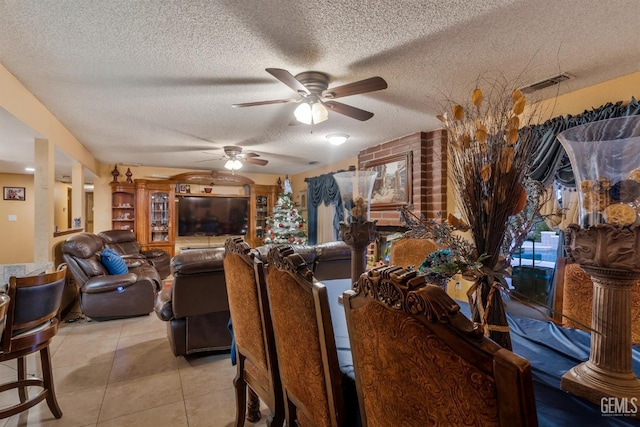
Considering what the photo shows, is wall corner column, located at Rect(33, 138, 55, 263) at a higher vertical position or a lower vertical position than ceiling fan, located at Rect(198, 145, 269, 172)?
lower

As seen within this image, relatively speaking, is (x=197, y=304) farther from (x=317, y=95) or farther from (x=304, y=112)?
(x=317, y=95)

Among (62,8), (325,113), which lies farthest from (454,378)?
(62,8)

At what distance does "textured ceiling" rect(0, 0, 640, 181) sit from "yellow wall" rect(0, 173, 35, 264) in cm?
470

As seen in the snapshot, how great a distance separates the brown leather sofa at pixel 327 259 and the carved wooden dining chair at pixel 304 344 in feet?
4.90

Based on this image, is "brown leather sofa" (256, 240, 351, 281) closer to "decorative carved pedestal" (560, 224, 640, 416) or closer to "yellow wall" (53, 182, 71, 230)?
"decorative carved pedestal" (560, 224, 640, 416)

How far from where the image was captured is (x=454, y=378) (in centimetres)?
54

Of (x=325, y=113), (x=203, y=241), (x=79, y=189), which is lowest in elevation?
(x=203, y=241)

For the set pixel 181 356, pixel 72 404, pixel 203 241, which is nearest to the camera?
pixel 72 404

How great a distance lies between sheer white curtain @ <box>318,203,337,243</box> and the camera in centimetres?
630

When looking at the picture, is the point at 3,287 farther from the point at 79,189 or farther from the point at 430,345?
the point at 79,189

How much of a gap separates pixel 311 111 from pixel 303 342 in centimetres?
176

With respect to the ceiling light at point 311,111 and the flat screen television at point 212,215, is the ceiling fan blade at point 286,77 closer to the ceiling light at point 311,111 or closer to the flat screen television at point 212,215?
the ceiling light at point 311,111

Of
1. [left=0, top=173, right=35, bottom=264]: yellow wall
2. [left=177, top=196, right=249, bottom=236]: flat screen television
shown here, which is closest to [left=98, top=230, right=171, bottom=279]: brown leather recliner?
[left=177, top=196, right=249, bottom=236]: flat screen television

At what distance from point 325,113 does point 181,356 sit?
2350mm
